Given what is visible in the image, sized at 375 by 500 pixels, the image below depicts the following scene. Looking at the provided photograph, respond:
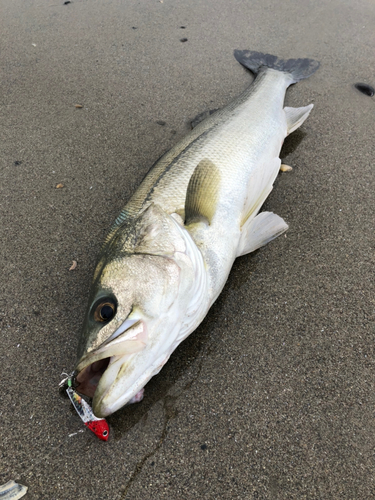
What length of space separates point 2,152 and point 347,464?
141 inches

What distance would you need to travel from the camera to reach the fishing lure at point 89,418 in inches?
65.5

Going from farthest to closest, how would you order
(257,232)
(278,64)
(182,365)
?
(278,64)
(257,232)
(182,365)

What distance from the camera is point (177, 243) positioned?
1754 mm

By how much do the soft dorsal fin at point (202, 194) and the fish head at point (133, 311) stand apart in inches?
9.8

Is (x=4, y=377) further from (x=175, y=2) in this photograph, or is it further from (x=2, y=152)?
(x=175, y=2)

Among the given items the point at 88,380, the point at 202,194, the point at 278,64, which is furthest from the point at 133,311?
the point at 278,64

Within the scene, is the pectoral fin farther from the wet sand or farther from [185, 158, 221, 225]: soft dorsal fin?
[185, 158, 221, 225]: soft dorsal fin

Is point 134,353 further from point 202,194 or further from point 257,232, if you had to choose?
point 257,232

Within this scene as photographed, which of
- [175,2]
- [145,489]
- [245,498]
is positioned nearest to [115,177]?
[145,489]

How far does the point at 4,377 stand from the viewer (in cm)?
187

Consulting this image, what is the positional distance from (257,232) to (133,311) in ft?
3.79

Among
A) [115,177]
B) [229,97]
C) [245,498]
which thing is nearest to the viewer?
[245,498]

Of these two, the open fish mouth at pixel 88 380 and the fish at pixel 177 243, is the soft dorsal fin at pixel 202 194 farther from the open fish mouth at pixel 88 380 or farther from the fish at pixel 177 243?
the open fish mouth at pixel 88 380

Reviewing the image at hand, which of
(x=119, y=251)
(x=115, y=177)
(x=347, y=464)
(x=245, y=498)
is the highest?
(x=119, y=251)
